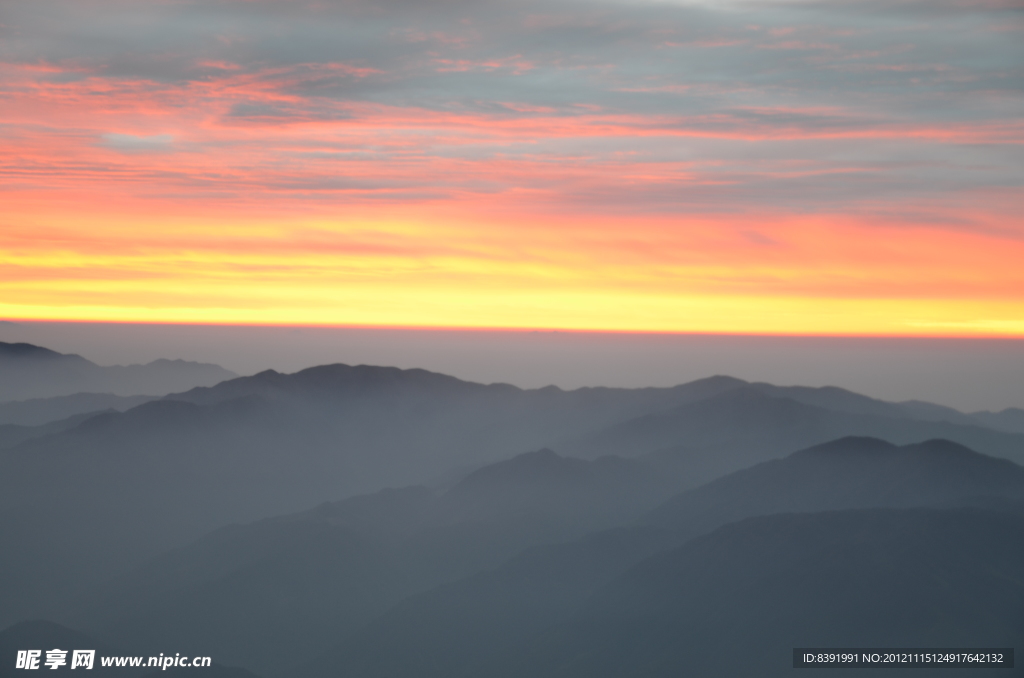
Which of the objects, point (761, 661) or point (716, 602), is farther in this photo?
point (716, 602)

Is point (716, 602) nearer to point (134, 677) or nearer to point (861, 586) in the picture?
point (861, 586)

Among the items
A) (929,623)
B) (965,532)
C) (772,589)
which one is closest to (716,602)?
(772,589)

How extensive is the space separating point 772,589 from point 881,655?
30800mm

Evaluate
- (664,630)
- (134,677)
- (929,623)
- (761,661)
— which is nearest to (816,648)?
(761,661)

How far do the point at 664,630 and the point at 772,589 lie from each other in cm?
2627

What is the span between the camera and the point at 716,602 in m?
199

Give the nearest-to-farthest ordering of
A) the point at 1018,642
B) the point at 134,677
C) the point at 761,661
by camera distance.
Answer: the point at 1018,642, the point at 761,661, the point at 134,677

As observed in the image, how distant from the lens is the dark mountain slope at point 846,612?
567 ft

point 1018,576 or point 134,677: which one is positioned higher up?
point 1018,576

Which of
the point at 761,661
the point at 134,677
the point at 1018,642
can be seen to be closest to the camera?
the point at 1018,642

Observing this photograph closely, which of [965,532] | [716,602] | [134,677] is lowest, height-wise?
[134,677]

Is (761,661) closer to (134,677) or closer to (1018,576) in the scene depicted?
(1018,576)

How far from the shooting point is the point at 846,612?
180 meters

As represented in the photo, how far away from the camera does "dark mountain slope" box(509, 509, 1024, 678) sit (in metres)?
173
